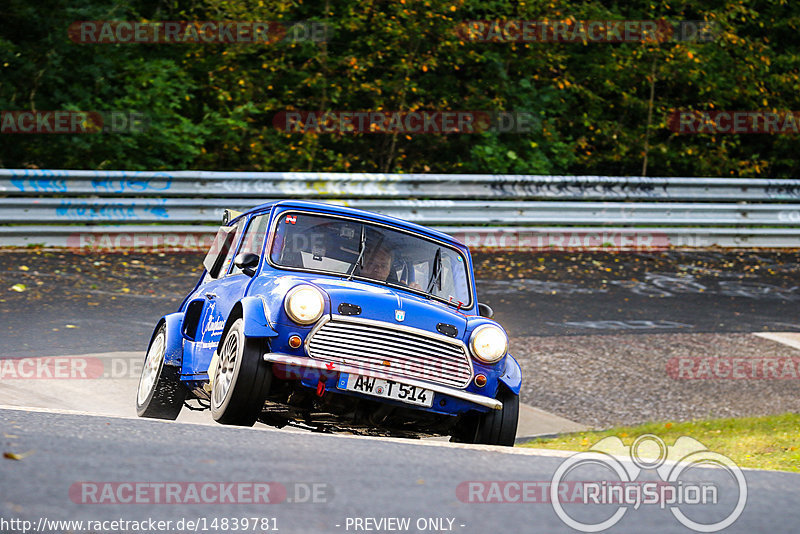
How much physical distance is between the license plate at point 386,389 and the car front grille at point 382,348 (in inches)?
2.8

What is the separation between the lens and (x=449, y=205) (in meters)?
16.7

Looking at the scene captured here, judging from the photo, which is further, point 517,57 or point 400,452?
point 517,57

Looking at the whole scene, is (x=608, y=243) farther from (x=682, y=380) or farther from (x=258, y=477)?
(x=258, y=477)

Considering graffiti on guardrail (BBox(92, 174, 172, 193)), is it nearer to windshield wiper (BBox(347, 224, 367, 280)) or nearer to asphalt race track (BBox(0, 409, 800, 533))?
windshield wiper (BBox(347, 224, 367, 280))

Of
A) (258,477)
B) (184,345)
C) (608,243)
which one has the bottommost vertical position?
(608,243)

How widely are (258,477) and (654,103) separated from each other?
19920 millimetres

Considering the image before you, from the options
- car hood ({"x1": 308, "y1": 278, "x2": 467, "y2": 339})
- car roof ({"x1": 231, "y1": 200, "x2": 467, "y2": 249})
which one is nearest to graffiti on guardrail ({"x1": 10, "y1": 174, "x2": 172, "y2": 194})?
car roof ({"x1": 231, "y1": 200, "x2": 467, "y2": 249})

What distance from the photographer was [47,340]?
972cm

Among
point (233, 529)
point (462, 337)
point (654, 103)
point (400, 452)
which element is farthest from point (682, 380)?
point (654, 103)

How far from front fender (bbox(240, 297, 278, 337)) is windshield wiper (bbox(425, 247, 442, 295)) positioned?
1382 mm
